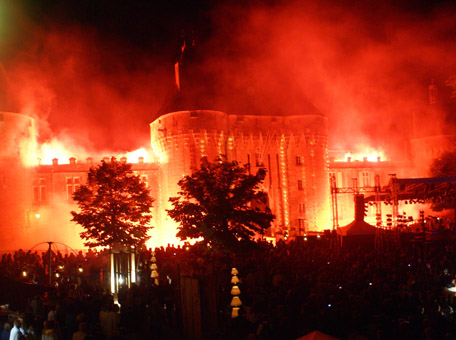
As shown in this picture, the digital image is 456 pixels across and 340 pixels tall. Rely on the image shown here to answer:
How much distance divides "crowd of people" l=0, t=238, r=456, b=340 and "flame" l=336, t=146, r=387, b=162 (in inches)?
1467

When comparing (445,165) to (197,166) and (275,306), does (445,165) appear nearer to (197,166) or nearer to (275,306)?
(197,166)

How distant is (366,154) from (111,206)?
36.1 meters

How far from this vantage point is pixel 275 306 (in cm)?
1217

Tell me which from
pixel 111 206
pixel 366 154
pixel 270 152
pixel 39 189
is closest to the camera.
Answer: pixel 111 206

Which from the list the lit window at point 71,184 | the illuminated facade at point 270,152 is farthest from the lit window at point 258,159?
the lit window at point 71,184

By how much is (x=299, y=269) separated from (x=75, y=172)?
2907 centimetres

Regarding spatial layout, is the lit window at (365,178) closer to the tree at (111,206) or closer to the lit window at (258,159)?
the lit window at (258,159)

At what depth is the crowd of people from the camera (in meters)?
10.4

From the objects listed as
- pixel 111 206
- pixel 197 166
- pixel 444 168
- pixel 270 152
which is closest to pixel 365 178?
pixel 444 168

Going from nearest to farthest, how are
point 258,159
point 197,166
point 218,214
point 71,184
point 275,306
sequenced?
point 275,306 → point 218,214 → point 197,166 → point 71,184 → point 258,159

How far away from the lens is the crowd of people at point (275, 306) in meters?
10.4

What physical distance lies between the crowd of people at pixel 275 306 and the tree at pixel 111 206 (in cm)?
927

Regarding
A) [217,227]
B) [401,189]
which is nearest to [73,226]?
[217,227]

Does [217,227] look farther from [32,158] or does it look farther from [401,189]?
[32,158]
